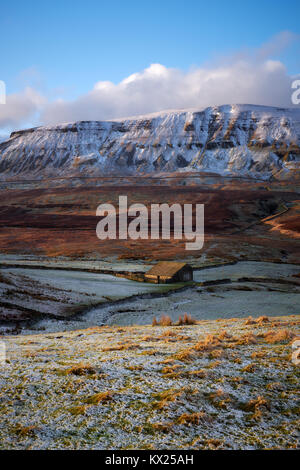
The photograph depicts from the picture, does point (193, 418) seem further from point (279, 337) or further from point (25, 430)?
point (279, 337)

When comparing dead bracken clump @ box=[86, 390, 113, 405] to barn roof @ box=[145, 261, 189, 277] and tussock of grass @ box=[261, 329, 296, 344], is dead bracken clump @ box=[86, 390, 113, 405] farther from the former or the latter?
barn roof @ box=[145, 261, 189, 277]

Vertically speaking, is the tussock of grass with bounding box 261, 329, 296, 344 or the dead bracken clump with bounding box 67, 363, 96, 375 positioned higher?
the dead bracken clump with bounding box 67, 363, 96, 375

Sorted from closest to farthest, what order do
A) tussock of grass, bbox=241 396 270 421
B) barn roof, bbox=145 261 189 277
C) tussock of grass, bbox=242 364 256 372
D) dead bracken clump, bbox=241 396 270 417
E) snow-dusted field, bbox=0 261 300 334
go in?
tussock of grass, bbox=241 396 270 421
dead bracken clump, bbox=241 396 270 417
tussock of grass, bbox=242 364 256 372
snow-dusted field, bbox=0 261 300 334
barn roof, bbox=145 261 189 277

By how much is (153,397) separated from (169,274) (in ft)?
134

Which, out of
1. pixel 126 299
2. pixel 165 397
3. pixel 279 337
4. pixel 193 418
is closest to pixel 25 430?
pixel 165 397

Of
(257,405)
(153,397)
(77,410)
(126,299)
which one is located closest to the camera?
(77,410)

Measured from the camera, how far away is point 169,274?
5075 centimetres

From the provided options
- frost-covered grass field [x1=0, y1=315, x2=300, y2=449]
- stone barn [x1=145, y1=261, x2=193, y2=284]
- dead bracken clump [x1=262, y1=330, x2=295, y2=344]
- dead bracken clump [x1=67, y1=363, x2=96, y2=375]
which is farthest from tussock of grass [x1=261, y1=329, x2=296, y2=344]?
stone barn [x1=145, y1=261, x2=193, y2=284]

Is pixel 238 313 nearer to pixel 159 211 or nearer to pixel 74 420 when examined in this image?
pixel 74 420

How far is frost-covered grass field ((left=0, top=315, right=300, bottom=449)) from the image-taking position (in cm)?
801

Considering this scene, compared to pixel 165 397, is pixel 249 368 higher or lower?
lower

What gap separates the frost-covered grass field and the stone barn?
35.8 metres

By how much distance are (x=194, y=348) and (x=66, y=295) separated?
2527 cm

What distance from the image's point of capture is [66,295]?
36906 millimetres
